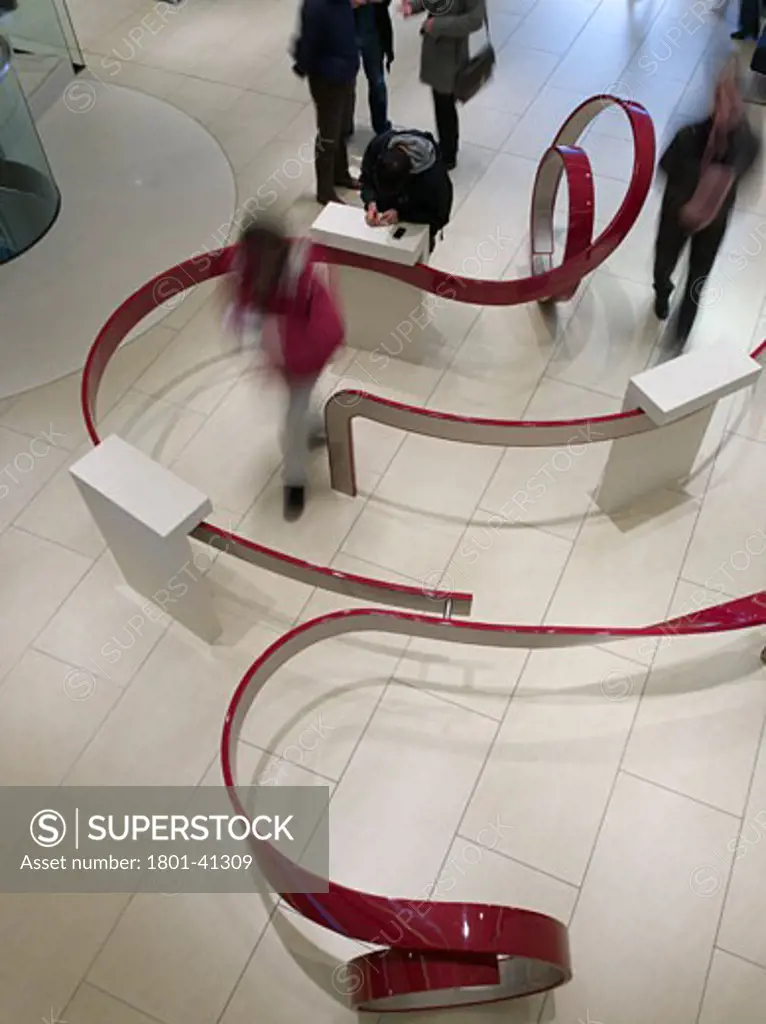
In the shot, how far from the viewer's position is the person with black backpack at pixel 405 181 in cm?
434

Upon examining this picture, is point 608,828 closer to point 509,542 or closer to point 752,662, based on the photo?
point 752,662

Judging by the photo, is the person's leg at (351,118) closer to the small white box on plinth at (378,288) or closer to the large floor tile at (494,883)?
the small white box on plinth at (378,288)

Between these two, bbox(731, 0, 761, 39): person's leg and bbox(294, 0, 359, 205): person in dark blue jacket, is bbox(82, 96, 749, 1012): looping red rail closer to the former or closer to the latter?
bbox(294, 0, 359, 205): person in dark blue jacket

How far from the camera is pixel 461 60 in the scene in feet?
17.1

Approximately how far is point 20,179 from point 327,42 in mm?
2188

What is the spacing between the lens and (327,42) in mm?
4742

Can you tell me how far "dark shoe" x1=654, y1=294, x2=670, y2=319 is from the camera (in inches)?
197

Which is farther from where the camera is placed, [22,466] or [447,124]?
[447,124]

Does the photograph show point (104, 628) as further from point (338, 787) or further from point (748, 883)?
point (748, 883)

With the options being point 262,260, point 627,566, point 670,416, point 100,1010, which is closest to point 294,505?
point 262,260

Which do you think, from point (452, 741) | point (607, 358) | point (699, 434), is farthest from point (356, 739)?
point (607, 358)

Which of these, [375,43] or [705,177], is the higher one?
[375,43]

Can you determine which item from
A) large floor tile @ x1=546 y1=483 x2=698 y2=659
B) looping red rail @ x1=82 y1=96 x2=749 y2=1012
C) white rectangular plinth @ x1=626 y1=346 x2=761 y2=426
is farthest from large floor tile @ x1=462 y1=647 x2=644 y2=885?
white rectangular plinth @ x1=626 y1=346 x2=761 y2=426

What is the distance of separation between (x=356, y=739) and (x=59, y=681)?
1.33 m
